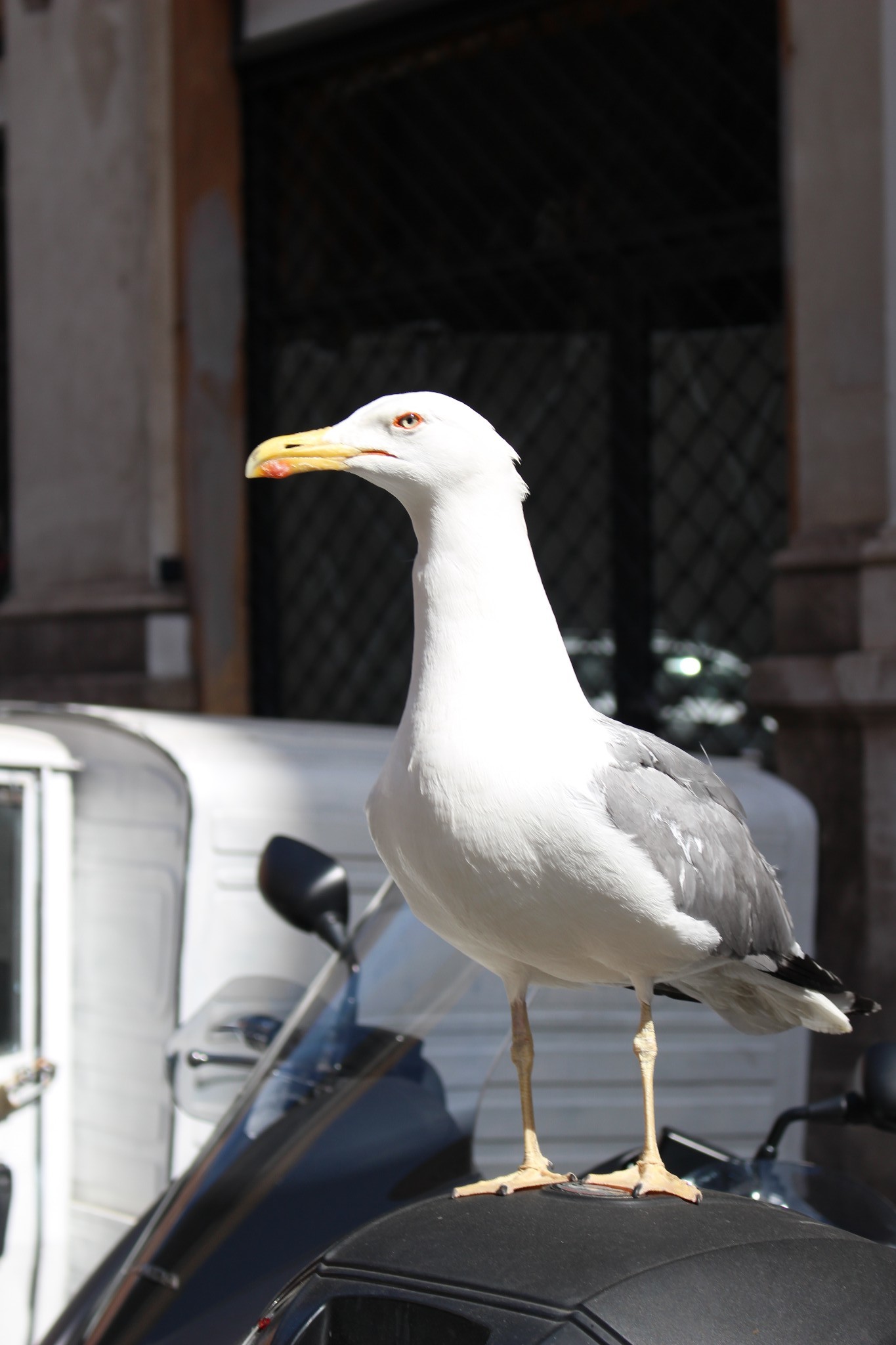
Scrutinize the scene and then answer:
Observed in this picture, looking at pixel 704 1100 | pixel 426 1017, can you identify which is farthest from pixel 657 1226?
A: pixel 704 1100

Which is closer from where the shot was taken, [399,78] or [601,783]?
[601,783]

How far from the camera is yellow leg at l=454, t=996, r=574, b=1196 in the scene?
5.14 feet

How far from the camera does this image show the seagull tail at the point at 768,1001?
1.62 metres

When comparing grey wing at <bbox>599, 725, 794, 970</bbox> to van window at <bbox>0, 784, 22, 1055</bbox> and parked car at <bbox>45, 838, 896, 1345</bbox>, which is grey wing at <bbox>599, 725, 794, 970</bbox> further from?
van window at <bbox>0, 784, 22, 1055</bbox>

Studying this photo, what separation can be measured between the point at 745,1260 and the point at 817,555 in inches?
142

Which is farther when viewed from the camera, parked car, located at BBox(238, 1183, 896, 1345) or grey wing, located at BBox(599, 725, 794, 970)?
grey wing, located at BBox(599, 725, 794, 970)

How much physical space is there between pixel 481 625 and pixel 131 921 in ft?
6.19

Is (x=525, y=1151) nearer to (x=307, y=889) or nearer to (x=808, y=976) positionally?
(x=808, y=976)

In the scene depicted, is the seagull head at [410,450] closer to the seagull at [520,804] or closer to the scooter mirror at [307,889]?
the seagull at [520,804]

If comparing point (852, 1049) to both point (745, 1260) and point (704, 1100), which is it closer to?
point (704, 1100)

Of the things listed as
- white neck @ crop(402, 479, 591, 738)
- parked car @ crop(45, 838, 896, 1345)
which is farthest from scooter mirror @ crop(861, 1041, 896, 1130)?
white neck @ crop(402, 479, 591, 738)

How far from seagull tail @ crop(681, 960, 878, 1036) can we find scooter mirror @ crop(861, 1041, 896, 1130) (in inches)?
8.0

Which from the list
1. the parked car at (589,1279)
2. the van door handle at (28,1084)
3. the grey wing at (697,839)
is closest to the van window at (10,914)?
the van door handle at (28,1084)

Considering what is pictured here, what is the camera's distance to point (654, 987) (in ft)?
5.86
